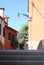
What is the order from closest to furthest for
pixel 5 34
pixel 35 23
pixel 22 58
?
1. pixel 22 58
2. pixel 35 23
3. pixel 5 34

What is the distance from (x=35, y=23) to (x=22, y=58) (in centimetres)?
1308

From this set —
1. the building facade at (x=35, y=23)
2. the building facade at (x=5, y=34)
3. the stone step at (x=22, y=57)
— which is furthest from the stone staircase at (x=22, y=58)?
the building facade at (x=5, y=34)

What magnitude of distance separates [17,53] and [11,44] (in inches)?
1356

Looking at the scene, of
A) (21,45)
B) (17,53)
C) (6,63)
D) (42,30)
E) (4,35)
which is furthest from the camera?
(21,45)

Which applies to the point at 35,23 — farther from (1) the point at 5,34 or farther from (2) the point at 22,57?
(1) the point at 5,34

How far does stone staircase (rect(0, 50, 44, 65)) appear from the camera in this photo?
20.6ft

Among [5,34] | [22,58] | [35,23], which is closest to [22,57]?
[22,58]

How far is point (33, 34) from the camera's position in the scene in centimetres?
1953

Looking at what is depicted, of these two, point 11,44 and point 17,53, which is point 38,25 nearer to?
point 17,53

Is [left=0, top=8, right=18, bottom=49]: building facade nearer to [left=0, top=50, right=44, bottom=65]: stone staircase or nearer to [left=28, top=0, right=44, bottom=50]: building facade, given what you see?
[left=28, top=0, right=44, bottom=50]: building facade

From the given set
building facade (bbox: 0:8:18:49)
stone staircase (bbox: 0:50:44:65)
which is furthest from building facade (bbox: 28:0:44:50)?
building facade (bbox: 0:8:18:49)

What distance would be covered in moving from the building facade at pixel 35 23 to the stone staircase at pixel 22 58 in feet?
39.6

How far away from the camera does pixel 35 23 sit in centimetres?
Answer: 1956

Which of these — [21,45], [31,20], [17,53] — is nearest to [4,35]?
[21,45]
